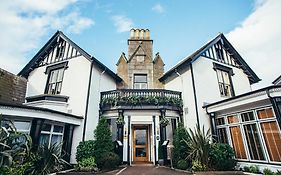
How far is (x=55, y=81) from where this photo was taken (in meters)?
12.2

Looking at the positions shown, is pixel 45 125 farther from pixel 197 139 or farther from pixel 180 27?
pixel 180 27

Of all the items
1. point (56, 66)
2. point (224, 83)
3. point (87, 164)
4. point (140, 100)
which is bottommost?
point (87, 164)

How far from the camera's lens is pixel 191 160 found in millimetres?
8562

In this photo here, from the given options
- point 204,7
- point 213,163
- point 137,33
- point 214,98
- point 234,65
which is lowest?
point 213,163

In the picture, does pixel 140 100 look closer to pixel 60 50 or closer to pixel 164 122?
pixel 164 122

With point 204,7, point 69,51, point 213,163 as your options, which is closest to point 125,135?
point 213,163

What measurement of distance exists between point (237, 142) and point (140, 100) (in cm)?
602

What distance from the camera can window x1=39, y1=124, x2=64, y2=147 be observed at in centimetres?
826

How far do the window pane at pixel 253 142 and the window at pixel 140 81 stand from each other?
8.19 meters

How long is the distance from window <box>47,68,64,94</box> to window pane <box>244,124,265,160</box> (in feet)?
39.1

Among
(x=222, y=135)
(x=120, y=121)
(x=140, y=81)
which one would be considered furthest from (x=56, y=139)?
(x=222, y=135)

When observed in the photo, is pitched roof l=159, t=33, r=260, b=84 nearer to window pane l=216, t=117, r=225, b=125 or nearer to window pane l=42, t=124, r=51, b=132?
window pane l=216, t=117, r=225, b=125

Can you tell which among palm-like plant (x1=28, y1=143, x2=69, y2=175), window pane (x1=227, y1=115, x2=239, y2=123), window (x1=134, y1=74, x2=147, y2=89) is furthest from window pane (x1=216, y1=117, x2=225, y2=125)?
palm-like plant (x1=28, y1=143, x2=69, y2=175)

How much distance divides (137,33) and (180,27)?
7.15 meters
